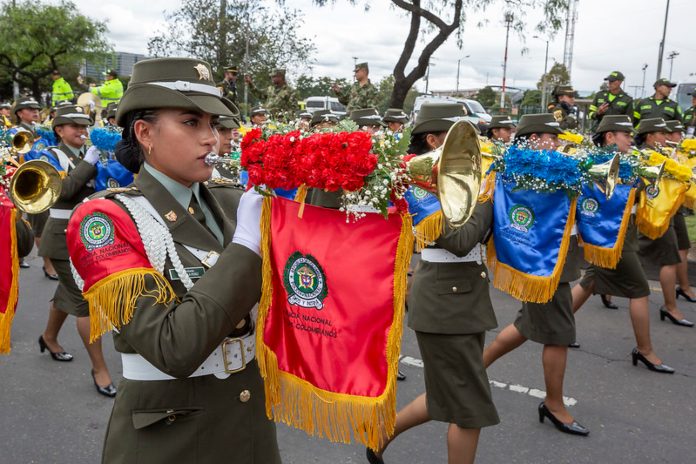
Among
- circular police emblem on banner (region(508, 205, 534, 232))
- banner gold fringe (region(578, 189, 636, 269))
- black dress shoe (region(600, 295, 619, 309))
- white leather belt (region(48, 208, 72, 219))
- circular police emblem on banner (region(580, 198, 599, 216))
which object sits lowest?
black dress shoe (region(600, 295, 619, 309))

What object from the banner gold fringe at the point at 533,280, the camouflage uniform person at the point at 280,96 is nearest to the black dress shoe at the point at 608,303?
the banner gold fringe at the point at 533,280

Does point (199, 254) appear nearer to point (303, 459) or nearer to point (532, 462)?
point (303, 459)

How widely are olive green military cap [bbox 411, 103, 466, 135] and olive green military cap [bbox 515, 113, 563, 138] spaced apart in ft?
6.93

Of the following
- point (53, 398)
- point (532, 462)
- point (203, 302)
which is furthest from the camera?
point (53, 398)

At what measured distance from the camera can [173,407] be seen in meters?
1.88

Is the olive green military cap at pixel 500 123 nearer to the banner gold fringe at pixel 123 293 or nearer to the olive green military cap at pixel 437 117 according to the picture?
the olive green military cap at pixel 437 117

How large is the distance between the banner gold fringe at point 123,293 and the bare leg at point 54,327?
12.0 ft

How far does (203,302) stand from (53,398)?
356cm

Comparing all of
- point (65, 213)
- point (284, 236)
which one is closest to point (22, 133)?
point (65, 213)

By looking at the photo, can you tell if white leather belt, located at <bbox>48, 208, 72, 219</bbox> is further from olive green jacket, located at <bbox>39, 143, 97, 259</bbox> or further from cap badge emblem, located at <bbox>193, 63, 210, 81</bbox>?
cap badge emblem, located at <bbox>193, 63, 210, 81</bbox>

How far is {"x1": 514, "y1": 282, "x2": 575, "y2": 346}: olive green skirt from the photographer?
4.01 meters

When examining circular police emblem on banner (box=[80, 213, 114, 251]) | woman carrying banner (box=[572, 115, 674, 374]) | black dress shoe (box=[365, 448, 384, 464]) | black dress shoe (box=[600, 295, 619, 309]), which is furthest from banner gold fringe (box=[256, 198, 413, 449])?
black dress shoe (box=[600, 295, 619, 309])

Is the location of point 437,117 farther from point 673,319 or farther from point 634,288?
point 673,319

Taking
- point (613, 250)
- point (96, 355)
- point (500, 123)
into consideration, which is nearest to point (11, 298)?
point (96, 355)
